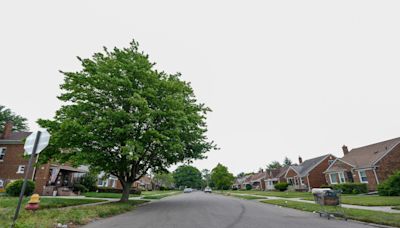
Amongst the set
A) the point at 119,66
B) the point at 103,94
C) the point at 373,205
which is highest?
the point at 119,66

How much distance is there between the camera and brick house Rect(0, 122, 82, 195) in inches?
947

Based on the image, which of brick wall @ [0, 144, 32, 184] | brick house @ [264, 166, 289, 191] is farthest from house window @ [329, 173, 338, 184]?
brick wall @ [0, 144, 32, 184]

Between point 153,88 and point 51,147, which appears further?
point 153,88

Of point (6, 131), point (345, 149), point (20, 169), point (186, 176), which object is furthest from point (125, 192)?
point (186, 176)

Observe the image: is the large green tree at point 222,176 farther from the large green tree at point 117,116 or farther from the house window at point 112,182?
the large green tree at point 117,116

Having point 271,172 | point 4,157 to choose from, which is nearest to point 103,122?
point 4,157

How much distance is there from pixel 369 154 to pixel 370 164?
3.75 meters

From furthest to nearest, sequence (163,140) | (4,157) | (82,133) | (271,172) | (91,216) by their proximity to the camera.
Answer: (271,172) → (4,157) → (163,140) → (82,133) → (91,216)

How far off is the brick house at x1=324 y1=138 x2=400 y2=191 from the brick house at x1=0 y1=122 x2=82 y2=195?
117 ft

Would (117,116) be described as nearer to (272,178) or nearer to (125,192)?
(125,192)

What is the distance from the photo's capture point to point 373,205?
13.5 metres

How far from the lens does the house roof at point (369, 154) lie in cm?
2684

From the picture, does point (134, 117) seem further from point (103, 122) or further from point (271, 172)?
point (271, 172)

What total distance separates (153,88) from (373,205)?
52.8 feet
